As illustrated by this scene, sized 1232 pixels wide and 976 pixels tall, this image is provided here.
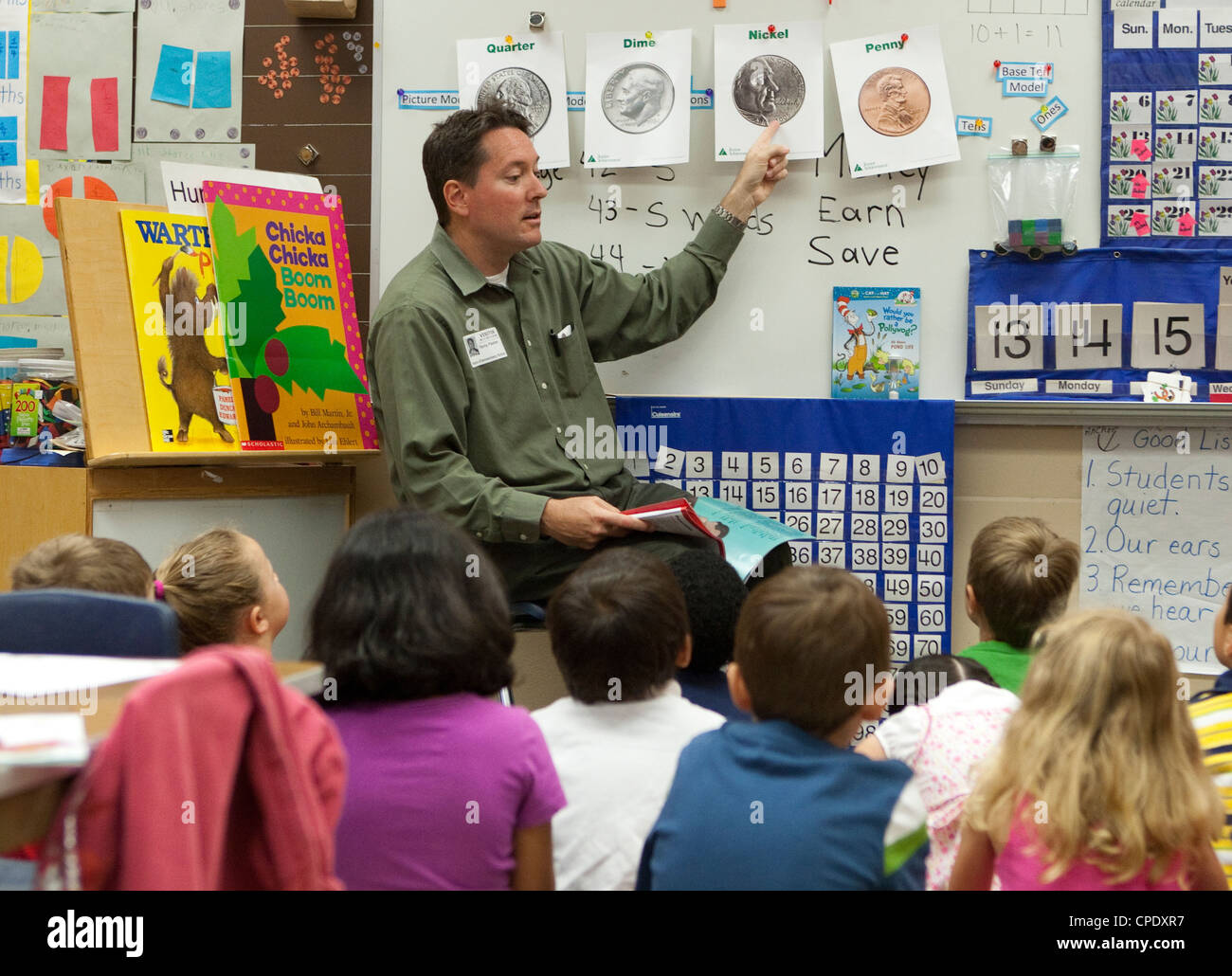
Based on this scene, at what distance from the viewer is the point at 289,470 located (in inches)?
118

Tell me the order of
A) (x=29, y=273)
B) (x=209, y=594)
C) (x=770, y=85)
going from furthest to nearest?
(x=29, y=273) → (x=770, y=85) → (x=209, y=594)

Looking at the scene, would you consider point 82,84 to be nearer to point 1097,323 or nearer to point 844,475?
point 844,475

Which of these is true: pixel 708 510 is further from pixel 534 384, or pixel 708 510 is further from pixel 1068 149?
pixel 1068 149

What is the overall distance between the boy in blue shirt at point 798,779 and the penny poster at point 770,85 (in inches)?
70.2

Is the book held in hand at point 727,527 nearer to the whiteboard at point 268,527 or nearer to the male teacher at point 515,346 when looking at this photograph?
the male teacher at point 515,346

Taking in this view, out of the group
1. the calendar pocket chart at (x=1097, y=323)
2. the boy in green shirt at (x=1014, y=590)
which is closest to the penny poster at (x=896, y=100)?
the calendar pocket chart at (x=1097, y=323)

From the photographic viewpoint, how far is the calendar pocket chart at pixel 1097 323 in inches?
111

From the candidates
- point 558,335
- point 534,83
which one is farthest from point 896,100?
point 558,335

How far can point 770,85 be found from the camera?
2918mm

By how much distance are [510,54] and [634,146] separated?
0.40 metres

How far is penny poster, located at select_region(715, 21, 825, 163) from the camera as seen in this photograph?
2912 millimetres

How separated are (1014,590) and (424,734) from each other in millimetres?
1095

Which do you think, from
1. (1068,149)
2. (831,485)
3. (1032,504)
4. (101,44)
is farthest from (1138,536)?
(101,44)
